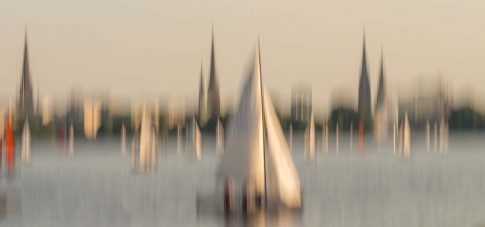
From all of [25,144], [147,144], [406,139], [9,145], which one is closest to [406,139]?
[406,139]

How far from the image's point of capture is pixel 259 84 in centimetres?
7606

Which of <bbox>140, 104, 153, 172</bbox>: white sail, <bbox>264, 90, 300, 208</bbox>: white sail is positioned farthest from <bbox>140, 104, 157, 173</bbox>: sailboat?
<bbox>264, 90, 300, 208</bbox>: white sail

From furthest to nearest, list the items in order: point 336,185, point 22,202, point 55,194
A: point 336,185 < point 55,194 < point 22,202

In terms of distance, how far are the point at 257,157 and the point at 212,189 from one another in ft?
98.0

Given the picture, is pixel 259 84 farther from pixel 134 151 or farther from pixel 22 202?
pixel 134 151

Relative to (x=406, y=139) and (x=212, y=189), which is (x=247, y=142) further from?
(x=406, y=139)

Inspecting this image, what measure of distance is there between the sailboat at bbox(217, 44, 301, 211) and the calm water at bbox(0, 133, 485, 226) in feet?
5.35

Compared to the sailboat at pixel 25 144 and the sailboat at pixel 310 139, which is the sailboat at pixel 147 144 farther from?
the sailboat at pixel 310 139

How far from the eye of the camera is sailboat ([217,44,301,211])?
7325 cm

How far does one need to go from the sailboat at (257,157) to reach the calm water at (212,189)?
1631 mm

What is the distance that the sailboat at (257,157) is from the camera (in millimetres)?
73250

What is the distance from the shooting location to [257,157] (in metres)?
73.8

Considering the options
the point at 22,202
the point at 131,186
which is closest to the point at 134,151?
the point at 131,186

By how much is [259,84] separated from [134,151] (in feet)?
202
